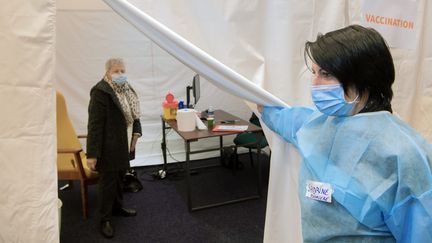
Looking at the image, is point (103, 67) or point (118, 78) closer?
point (118, 78)

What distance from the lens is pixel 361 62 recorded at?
858 millimetres

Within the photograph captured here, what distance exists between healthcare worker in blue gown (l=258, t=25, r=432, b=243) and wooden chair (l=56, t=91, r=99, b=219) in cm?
204

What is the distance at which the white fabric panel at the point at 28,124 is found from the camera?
0.93m

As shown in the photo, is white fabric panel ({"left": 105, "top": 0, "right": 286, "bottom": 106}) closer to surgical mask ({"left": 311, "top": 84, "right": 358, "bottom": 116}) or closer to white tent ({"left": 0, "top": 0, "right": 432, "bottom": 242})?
white tent ({"left": 0, "top": 0, "right": 432, "bottom": 242})

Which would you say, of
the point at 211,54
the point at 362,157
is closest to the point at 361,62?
the point at 362,157

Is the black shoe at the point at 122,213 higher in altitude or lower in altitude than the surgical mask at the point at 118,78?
lower

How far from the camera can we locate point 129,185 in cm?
321

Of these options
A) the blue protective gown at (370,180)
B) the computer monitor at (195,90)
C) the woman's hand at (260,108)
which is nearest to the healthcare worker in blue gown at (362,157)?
the blue protective gown at (370,180)

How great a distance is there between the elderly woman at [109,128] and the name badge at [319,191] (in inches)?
61.6

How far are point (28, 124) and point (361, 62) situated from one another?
1.00 m

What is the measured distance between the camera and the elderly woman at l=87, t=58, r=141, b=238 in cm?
213

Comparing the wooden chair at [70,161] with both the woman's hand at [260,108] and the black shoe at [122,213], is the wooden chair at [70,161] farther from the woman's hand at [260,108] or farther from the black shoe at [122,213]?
the woman's hand at [260,108]

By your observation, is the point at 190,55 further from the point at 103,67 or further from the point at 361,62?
the point at 103,67

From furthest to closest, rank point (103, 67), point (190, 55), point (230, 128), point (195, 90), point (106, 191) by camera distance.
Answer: point (103, 67)
point (195, 90)
point (230, 128)
point (106, 191)
point (190, 55)
